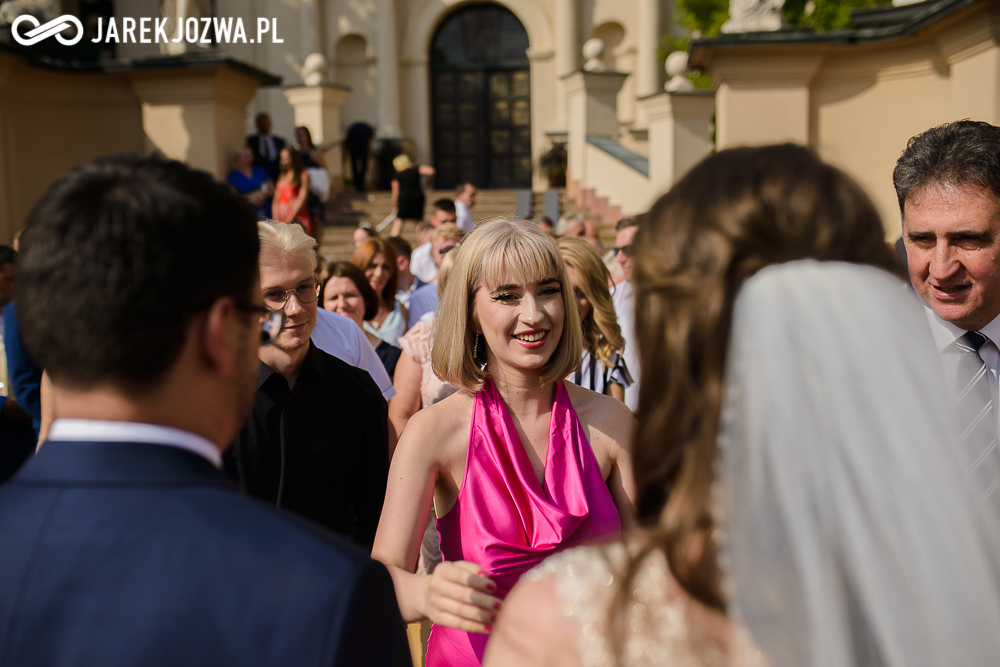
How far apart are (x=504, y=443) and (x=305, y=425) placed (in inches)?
32.5

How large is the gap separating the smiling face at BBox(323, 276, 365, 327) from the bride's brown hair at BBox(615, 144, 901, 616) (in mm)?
4499

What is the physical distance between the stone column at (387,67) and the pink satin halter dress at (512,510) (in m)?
21.0

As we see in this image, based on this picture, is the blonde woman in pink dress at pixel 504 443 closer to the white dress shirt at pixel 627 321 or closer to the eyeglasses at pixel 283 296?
the eyeglasses at pixel 283 296

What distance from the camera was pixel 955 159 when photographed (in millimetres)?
2838

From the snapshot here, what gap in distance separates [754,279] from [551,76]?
23.1 metres

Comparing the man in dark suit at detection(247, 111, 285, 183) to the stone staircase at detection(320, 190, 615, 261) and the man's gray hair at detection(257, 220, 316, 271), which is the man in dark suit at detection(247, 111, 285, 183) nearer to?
the stone staircase at detection(320, 190, 615, 261)

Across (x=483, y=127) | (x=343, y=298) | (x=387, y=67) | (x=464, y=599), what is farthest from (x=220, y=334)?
(x=483, y=127)

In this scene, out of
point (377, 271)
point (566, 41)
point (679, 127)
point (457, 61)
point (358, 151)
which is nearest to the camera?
point (377, 271)

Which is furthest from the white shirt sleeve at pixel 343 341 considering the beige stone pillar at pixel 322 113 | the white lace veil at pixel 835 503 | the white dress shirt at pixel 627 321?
the beige stone pillar at pixel 322 113

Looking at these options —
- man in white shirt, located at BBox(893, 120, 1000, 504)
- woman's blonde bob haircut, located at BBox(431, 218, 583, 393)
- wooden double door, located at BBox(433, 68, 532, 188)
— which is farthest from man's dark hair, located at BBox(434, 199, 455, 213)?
wooden double door, located at BBox(433, 68, 532, 188)

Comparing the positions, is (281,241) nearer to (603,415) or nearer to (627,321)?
(603,415)

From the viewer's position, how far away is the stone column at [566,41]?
22.5m

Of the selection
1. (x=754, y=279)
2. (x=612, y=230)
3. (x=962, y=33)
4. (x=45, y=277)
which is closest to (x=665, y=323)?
(x=754, y=279)

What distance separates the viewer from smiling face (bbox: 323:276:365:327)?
18.3 ft
